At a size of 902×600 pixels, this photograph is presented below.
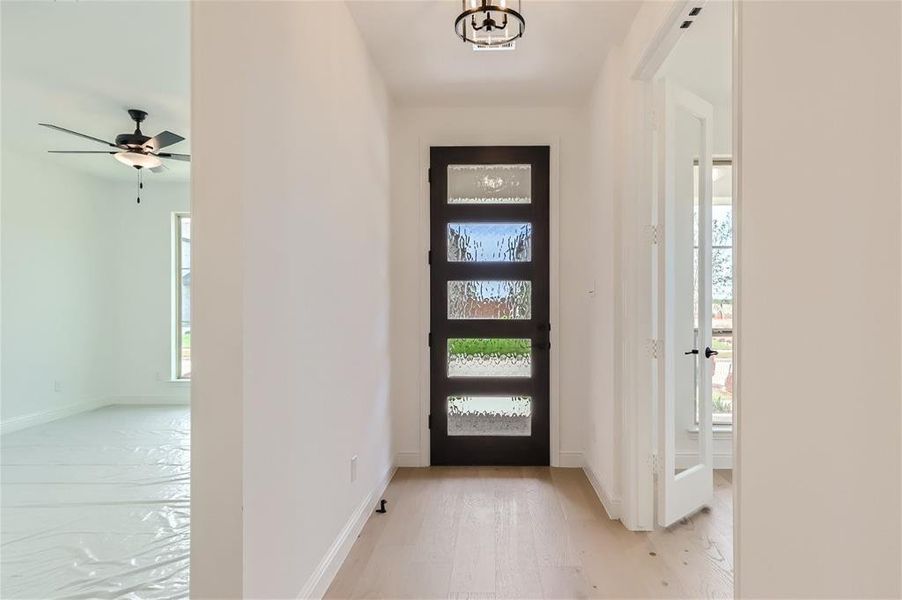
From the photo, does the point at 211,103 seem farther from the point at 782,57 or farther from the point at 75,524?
the point at 75,524

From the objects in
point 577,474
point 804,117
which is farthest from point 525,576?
point 804,117

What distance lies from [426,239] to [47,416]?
475 cm

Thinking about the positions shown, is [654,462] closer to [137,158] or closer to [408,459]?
[408,459]

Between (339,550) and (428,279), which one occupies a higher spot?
(428,279)

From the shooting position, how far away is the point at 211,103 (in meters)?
1.32

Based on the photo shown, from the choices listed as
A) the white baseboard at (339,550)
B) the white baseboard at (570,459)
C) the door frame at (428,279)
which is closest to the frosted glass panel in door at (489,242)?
the door frame at (428,279)

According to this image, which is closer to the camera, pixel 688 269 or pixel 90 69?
pixel 688 269

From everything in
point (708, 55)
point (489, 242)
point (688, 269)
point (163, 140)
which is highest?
point (708, 55)

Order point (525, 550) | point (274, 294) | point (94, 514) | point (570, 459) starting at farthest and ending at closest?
point (570, 459)
point (94, 514)
point (525, 550)
point (274, 294)

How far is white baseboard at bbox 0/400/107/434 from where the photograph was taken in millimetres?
4699

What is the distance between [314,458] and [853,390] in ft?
5.73

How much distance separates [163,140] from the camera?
376 cm

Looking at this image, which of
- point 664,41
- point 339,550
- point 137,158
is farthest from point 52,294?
point 664,41

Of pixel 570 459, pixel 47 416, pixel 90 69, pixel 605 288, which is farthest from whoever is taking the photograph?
pixel 47 416
